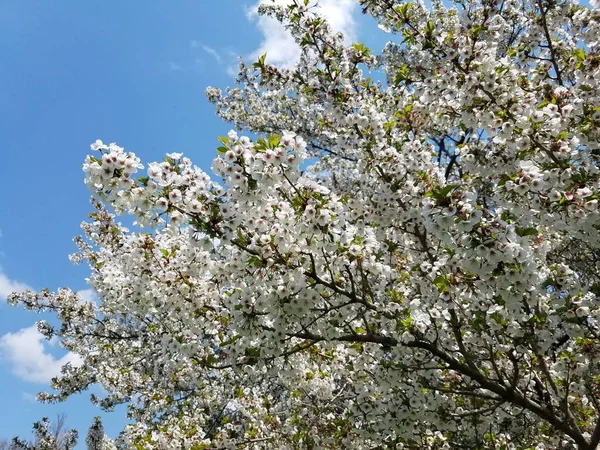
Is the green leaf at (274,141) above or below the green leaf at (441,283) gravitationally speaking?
above

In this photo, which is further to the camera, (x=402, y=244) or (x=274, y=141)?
(x=402, y=244)

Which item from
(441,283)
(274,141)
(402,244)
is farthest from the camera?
(402,244)

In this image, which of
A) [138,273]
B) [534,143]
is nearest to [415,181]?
[534,143]

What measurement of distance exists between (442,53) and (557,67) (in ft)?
5.11

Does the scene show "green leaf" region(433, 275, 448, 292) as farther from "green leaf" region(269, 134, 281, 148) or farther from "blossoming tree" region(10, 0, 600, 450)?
"green leaf" region(269, 134, 281, 148)

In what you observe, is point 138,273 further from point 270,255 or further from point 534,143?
point 534,143

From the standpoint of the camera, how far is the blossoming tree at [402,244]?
4.30 m

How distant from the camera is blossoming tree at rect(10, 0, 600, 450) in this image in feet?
14.1

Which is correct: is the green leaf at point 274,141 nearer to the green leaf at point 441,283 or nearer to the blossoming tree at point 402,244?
the blossoming tree at point 402,244

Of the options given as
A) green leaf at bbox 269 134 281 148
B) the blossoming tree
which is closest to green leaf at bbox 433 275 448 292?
the blossoming tree

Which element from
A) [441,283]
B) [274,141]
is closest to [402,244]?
[441,283]

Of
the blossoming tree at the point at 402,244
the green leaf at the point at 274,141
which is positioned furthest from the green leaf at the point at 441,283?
the green leaf at the point at 274,141

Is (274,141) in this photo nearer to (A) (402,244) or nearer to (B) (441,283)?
(B) (441,283)

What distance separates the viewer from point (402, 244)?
21.1 feet
